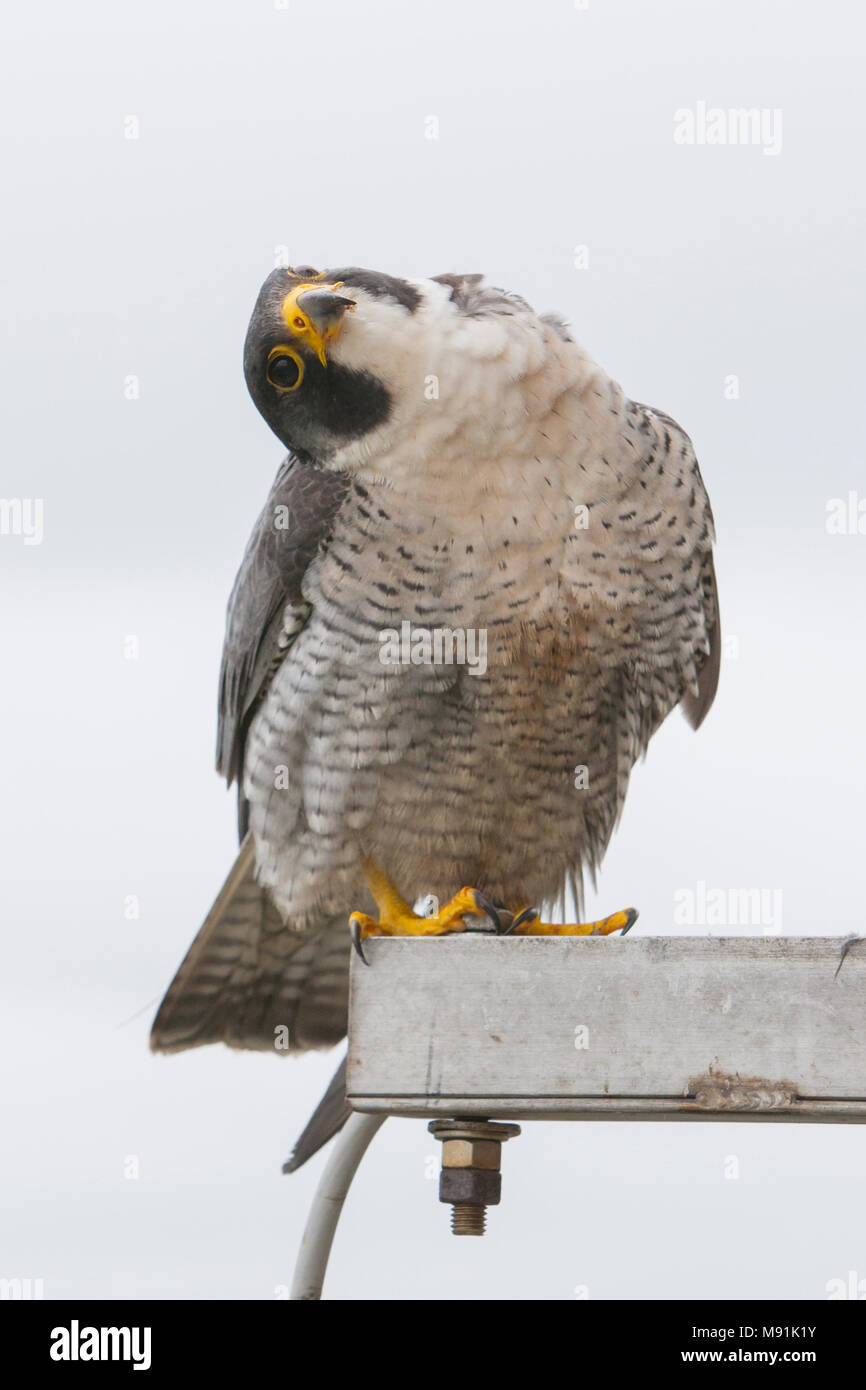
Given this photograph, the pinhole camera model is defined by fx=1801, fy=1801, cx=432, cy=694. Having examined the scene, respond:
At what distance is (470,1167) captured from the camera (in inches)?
143

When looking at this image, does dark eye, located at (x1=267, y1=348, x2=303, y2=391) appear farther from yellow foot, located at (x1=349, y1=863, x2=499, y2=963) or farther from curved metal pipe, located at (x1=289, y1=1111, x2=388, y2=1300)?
curved metal pipe, located at (x1=289, y1=1111, x2=388, y2=1300)

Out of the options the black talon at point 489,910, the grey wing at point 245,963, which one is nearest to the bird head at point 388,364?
the grey wing at point 245,963

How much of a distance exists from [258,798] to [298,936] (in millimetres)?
756

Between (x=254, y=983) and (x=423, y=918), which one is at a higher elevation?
(x=423, y=918)

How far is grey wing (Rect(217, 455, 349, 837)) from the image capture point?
4.62m

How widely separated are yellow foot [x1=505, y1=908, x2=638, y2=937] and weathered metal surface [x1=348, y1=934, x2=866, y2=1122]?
0.83 meters

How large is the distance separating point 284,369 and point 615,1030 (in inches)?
74.9

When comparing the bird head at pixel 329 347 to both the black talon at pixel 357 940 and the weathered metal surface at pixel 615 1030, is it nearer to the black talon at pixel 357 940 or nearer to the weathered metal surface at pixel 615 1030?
the black talon at pixel 357 940

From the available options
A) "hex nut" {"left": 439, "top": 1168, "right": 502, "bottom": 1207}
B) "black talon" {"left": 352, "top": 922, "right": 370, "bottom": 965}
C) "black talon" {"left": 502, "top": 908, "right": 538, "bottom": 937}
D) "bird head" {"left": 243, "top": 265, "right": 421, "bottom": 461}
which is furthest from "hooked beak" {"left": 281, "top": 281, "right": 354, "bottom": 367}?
"hex nut" {"left": 439, "top": 1168, "right": 502, "bottom": 1207}

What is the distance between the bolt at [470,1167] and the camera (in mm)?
3590

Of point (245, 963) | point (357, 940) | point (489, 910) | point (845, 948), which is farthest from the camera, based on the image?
point (245, 963)

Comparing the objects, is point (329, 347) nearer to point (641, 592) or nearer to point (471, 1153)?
point (641, 592)

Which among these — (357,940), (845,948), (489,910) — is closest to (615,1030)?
(845,948)

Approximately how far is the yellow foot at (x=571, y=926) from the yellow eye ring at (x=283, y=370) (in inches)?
57.3
